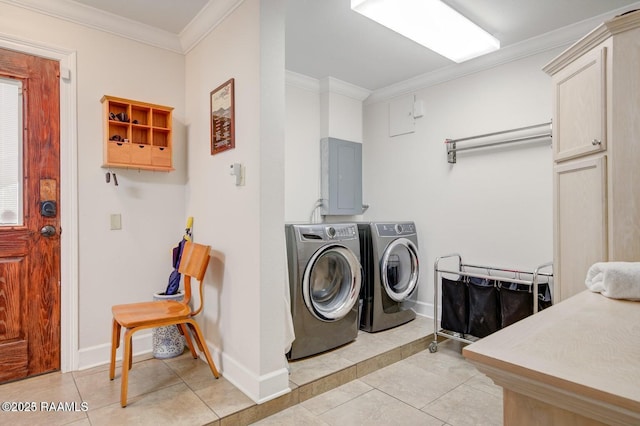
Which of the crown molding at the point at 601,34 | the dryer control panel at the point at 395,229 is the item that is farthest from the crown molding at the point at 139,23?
the dryer control panel at the point at 395,229

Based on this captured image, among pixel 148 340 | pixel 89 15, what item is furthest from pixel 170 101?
pixel 148 340

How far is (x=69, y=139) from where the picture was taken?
2312 mm

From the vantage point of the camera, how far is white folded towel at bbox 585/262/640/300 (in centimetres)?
109

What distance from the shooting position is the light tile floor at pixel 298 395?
1820 millimetres

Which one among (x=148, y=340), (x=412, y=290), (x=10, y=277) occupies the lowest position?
(x=148, y=340)

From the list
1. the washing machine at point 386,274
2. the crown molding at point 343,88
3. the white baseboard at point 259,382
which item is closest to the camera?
the white baseboard at point 259,382

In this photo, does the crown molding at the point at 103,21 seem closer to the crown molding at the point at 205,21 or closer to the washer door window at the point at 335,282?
the crown molding at the point at 205,21

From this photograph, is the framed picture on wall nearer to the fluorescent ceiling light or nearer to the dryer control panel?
the fluorescent ceiling light

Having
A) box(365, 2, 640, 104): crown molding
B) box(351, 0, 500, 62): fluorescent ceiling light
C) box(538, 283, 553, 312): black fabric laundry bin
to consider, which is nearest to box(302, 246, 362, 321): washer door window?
box(538, 283, 553, 312): black fabric laundry bin

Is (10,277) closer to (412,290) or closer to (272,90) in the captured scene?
(272,90)

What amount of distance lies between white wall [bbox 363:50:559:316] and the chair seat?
2.31 meters

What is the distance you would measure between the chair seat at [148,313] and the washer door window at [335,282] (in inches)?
35.4

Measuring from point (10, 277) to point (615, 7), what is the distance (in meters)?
4.18

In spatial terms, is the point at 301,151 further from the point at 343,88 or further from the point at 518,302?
the point at 518,302
